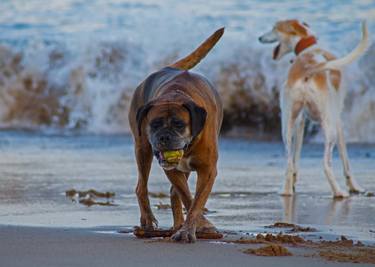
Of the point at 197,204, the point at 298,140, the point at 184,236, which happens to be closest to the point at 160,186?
the point at 298,140

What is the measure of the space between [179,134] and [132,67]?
1232 cm

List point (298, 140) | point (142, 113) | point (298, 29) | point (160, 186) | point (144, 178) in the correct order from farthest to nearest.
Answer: point (298, 29) → point (298, 140) → point (160, 186) → point (144, 178) → point (142, 113)

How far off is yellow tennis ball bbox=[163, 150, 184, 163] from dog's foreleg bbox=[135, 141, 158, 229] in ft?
1.49

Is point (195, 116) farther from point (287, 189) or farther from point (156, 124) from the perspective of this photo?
point (287, 189)

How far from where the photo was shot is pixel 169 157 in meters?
6.57

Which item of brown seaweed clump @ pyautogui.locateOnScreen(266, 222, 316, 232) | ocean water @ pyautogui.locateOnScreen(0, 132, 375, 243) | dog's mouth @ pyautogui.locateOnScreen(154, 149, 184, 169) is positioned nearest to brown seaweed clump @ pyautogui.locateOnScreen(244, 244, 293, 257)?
dog's mouth @ pyautogui.locateOnScreen(154, 149, 184, 169)

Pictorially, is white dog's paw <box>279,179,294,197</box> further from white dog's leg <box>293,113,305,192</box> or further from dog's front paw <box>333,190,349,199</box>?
white dog's leg <box>293,113,305,192</box>

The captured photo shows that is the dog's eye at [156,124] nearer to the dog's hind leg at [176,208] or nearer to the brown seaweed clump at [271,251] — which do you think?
the brown seaweed clump at [271,251]

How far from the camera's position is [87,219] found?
809cm

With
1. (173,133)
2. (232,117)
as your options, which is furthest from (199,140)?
(232,117)

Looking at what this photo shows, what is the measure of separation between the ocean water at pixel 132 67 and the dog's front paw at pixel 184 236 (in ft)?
31.4

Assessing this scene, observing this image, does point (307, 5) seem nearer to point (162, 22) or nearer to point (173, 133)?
point (162, 22)

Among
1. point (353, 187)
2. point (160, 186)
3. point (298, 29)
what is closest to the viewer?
point (160, 186)

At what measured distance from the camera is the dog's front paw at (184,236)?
6777 mm
